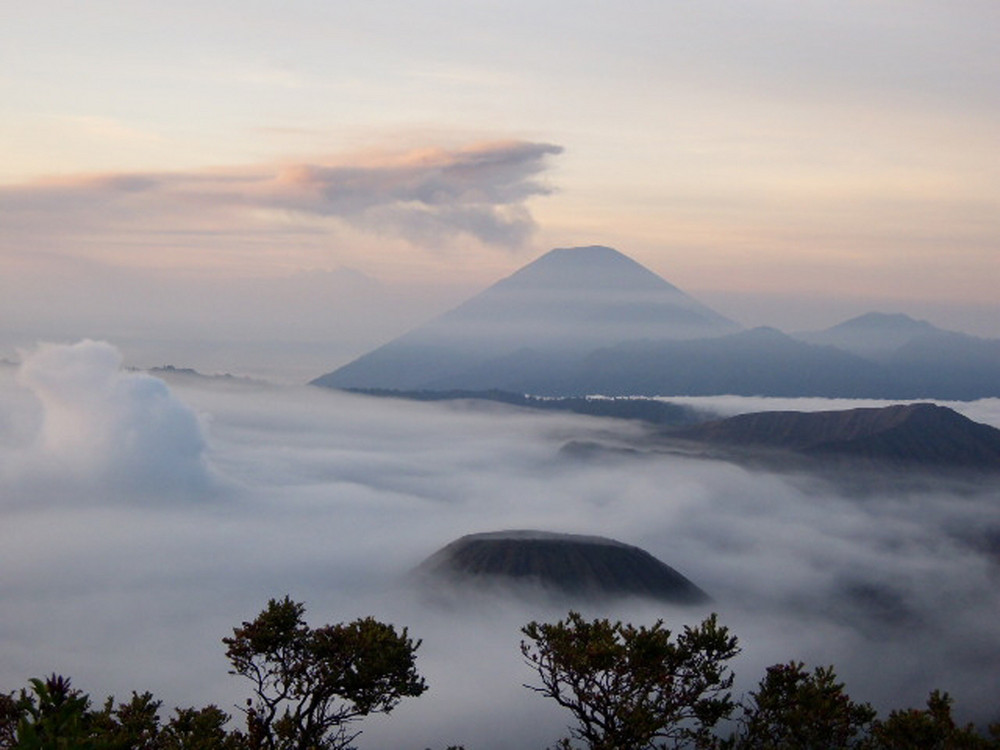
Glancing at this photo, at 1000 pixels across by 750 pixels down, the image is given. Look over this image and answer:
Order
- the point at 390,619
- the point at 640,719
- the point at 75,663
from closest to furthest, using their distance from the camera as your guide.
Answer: the point at 640,719
the point at 75,663
the point at 390,619

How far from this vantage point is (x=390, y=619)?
193m

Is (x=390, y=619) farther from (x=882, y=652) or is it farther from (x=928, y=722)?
(x=928, y=722)

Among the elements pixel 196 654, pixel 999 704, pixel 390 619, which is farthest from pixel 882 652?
pixel 196 654

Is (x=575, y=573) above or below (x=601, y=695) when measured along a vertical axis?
above

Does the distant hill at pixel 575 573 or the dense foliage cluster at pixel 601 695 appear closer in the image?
the dense foliage cluster at pixel 601 695

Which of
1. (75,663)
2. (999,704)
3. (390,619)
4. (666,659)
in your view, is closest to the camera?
(666,659)

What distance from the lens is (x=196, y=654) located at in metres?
186

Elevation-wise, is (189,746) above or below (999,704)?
above

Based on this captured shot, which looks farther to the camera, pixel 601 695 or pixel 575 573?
pixel 575 573

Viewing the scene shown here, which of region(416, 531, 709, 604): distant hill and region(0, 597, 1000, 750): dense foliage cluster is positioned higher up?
region(416, 531, 709, 604): distant hill

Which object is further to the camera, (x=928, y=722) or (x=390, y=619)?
(x=390, y=619)

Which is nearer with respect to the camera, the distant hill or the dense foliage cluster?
the dense foliage cluster

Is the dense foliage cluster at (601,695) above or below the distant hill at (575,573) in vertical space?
below

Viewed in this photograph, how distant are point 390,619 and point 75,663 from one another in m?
52.0
